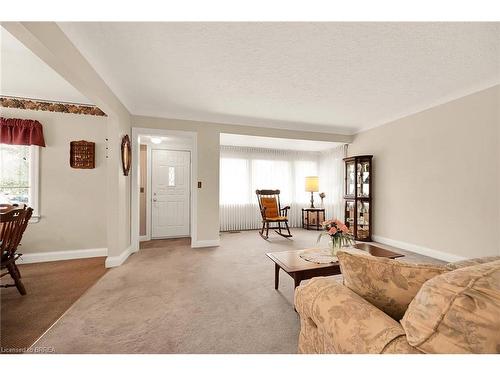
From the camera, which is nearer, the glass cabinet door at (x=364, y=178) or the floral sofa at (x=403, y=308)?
the floral sofa at (x=403, y=308)

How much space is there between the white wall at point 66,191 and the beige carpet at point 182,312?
919 mm

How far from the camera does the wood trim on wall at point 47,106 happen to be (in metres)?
2.93

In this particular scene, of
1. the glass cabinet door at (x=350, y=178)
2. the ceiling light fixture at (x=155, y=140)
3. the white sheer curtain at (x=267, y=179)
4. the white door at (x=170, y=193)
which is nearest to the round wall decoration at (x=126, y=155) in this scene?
the ceiling light fixture at (x=155, y=140)

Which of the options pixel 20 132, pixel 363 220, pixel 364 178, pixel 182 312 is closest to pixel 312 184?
pixel 364 178

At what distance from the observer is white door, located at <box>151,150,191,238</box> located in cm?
452

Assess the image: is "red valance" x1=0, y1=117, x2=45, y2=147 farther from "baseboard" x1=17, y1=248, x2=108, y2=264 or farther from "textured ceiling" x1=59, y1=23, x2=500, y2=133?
"baseboard" x1=17, y1=248, x2=108, y2=264

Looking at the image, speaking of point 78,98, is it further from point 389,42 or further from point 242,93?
point 389,42

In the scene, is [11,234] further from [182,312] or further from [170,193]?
[170,193]

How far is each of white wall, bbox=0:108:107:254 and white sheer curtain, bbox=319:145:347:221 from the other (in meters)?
4.97

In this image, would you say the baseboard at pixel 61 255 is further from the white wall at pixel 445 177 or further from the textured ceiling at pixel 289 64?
the white wall at pixel 445 177

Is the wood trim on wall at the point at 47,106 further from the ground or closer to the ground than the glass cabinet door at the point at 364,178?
further from the ground
